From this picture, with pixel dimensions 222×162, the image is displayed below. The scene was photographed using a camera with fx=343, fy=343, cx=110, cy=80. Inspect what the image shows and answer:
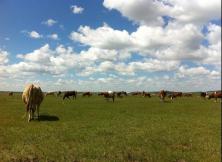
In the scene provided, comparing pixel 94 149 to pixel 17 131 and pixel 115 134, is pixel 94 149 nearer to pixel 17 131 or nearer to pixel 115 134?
pixel 115 134

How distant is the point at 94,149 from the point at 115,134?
171 inches

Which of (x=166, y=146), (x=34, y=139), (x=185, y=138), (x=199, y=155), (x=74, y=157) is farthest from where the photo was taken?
(x=185, y=138)

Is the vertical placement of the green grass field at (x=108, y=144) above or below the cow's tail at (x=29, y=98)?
below

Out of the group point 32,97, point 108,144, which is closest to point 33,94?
point 32,97

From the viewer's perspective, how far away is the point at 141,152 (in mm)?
14000

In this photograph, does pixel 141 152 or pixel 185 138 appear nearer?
pixel 141 152

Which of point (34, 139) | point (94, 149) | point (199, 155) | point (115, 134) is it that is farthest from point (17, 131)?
point (199, 155)

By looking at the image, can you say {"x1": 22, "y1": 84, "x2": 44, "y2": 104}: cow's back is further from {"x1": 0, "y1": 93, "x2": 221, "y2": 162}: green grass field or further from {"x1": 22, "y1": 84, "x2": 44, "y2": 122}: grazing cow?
{"x1": 0, "y1": 93, "x2": 221, "y2": 162}: green grass field

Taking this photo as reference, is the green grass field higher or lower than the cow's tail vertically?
lower

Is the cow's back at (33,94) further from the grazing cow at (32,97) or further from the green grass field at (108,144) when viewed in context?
the green grass field at (108,144)

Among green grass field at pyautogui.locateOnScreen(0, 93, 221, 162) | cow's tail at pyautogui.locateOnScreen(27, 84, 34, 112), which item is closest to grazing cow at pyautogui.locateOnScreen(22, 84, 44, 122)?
cow's tail at pyautogui.locateOnScreen(27, 84, 34, 112)

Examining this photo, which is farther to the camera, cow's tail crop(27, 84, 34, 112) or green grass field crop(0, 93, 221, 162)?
cow's tail crop(27, 84, 34, 112)

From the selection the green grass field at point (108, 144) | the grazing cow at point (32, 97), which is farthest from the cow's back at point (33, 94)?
the green grass field at point (108, 144)

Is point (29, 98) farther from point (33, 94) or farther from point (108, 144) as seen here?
point (108, 144)
